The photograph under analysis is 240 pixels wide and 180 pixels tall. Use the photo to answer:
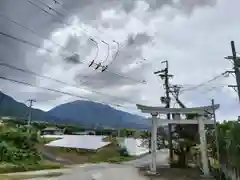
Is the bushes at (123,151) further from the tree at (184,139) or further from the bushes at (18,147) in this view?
the tree at (184,139)

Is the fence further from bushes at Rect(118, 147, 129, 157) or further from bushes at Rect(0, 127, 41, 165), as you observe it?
bushes at Rect(118, 147, 129, 157)

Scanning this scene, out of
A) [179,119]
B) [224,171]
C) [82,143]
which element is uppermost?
[179,119]

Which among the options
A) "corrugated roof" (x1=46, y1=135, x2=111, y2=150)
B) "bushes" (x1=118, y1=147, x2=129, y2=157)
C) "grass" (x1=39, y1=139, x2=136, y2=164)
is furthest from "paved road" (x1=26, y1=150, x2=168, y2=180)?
"bushes" (x1=118, y1=147, x2=129, y2=157)

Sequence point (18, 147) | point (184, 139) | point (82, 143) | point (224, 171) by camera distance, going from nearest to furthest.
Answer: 1. point (224, 171)
2. point (184, 139)
3. point (18, 147)
4. point (82, 143)

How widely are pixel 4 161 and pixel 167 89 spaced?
54.7 feet

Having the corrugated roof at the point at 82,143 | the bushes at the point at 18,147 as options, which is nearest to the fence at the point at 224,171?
the bushes at the point at 18,147

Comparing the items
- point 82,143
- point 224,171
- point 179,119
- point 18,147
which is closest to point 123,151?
point 82,143

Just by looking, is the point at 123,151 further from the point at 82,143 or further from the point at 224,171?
the point at 224,171

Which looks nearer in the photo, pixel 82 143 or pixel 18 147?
pixel 18 147

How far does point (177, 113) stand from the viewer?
2030 centimetres

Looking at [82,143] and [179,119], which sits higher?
[179,119]

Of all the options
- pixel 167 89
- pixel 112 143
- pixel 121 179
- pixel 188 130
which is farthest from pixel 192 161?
pixel 112 143

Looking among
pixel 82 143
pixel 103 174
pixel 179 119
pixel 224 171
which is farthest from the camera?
pixel 82 143

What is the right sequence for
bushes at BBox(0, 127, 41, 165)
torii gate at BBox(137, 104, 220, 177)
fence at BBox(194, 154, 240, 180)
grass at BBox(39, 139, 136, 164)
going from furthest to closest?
grass at BBox(39, 139, 136, 164), bushes at BBox(0, 127, 41, 165), torii gate at BBox(137, 104, 220, 177), fence at BBox(194, 154, 240, 180)
